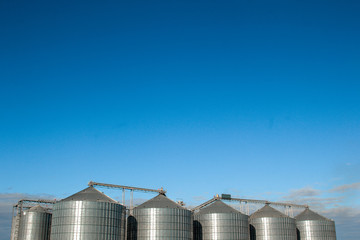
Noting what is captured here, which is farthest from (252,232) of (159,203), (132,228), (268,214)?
(132,228)

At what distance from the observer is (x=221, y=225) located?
363ft

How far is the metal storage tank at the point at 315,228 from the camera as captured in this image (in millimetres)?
133250

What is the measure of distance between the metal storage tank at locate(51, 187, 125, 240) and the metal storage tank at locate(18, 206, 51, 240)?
23.9 m

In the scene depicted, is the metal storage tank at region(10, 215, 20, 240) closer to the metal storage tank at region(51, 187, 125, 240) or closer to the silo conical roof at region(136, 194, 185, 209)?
the metal storage tank at region(51, 187, 125, 240)

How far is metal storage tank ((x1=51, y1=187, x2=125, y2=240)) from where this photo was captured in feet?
282

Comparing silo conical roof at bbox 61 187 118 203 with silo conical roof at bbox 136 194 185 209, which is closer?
silo conical roof at bbox 61 187 118 203

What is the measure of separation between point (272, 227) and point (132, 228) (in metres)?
48.0

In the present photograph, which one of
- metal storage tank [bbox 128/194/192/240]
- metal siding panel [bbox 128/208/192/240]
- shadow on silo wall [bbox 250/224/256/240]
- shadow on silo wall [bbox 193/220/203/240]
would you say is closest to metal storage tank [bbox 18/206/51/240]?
metal storage tank [bbox 128/194/192/240]

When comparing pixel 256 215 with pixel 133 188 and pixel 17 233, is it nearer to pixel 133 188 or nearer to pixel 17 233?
pixel 133 188

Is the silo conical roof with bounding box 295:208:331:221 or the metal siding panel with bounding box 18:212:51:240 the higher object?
the silo conical roof with bounding box 295:208:331:221

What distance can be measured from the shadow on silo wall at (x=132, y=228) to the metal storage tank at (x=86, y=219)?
8439 millimetres

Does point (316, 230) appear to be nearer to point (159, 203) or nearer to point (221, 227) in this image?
point (221, 227)

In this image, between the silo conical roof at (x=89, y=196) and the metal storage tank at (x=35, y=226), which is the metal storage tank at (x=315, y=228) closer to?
the silo conical roof at (x=89, y=196)

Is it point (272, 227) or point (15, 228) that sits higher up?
point (272, 227)
